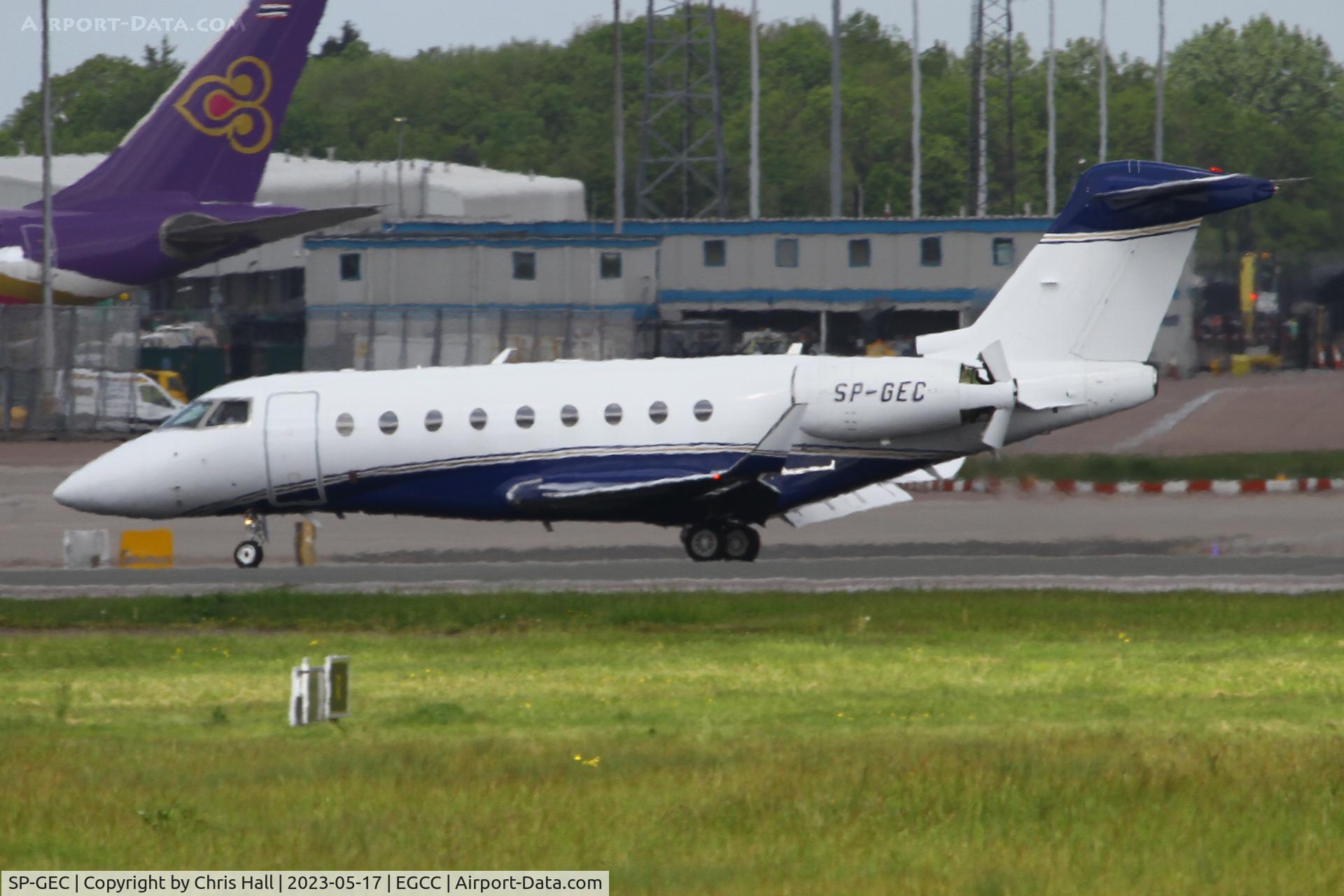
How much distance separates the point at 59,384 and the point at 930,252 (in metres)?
33.3

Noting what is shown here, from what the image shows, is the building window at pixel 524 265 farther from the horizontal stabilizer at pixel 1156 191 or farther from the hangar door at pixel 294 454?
the horizontal stabilizer at pixel 1156 191

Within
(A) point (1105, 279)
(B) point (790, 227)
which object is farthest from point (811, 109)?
(A) point (1105, 279)

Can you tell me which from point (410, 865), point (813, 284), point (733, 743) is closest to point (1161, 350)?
point (813, 284)

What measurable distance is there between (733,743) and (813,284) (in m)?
59.1

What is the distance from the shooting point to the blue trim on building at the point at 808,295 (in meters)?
70.9

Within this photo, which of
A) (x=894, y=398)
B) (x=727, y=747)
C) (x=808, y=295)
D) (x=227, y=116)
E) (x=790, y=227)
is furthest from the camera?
(x=808, y=295)

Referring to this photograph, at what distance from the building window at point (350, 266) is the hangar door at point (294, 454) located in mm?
36521

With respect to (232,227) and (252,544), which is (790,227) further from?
(252,544)

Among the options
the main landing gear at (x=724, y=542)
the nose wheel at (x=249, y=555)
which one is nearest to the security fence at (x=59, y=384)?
the nose wheel at (x=249, y=555)

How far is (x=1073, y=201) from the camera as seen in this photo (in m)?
29.0

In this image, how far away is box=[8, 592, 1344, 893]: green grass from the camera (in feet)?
32.9

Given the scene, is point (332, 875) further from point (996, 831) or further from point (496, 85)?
point (496, 85)

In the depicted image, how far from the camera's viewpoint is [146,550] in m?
32.1

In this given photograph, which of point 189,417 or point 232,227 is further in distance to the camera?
point 232,227
